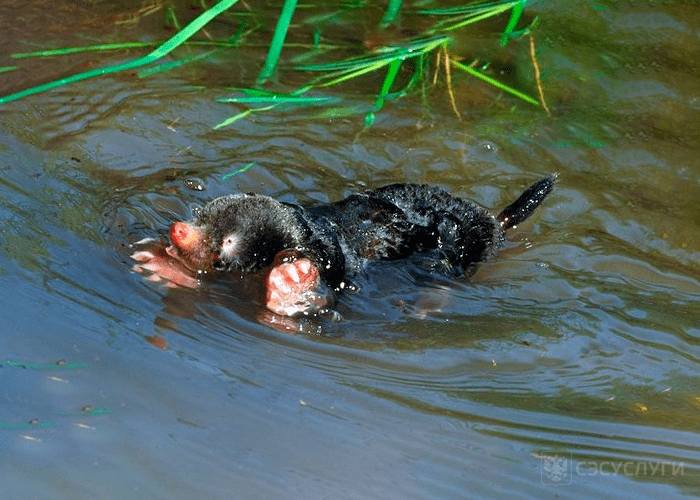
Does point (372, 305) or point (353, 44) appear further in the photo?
point (353, 44)

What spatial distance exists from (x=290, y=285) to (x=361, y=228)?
66 centimetres

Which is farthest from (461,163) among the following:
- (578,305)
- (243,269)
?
(243,269)

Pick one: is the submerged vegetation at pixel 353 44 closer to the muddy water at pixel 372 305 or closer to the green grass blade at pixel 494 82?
the green grass blade at pixel 494 82

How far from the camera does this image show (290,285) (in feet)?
A: 13.3

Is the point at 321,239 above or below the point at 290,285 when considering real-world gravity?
above

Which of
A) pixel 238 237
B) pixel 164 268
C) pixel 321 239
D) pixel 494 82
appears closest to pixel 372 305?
pixel 321 239

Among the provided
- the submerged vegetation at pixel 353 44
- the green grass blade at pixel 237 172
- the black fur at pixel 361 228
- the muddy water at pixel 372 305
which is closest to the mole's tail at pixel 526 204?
the black fur at pixel 361 228

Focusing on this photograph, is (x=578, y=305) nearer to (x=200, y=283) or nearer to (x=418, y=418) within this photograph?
(x=418, y=418)

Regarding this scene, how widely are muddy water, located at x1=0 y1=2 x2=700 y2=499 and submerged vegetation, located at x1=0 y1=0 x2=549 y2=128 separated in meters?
0.12

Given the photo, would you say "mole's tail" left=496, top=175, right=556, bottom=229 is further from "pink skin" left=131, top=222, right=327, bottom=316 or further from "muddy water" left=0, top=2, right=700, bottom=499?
"pink skin" left=131, top=222, right=327, bottom=316

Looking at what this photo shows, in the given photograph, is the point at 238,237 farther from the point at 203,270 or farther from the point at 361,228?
the point at 361,228

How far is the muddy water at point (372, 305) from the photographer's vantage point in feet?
10.3

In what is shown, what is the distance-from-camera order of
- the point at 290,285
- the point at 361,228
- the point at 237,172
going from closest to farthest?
the point at 290,285 → the point at 361,228 → the point at 237,172

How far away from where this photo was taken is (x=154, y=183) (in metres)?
5.14
